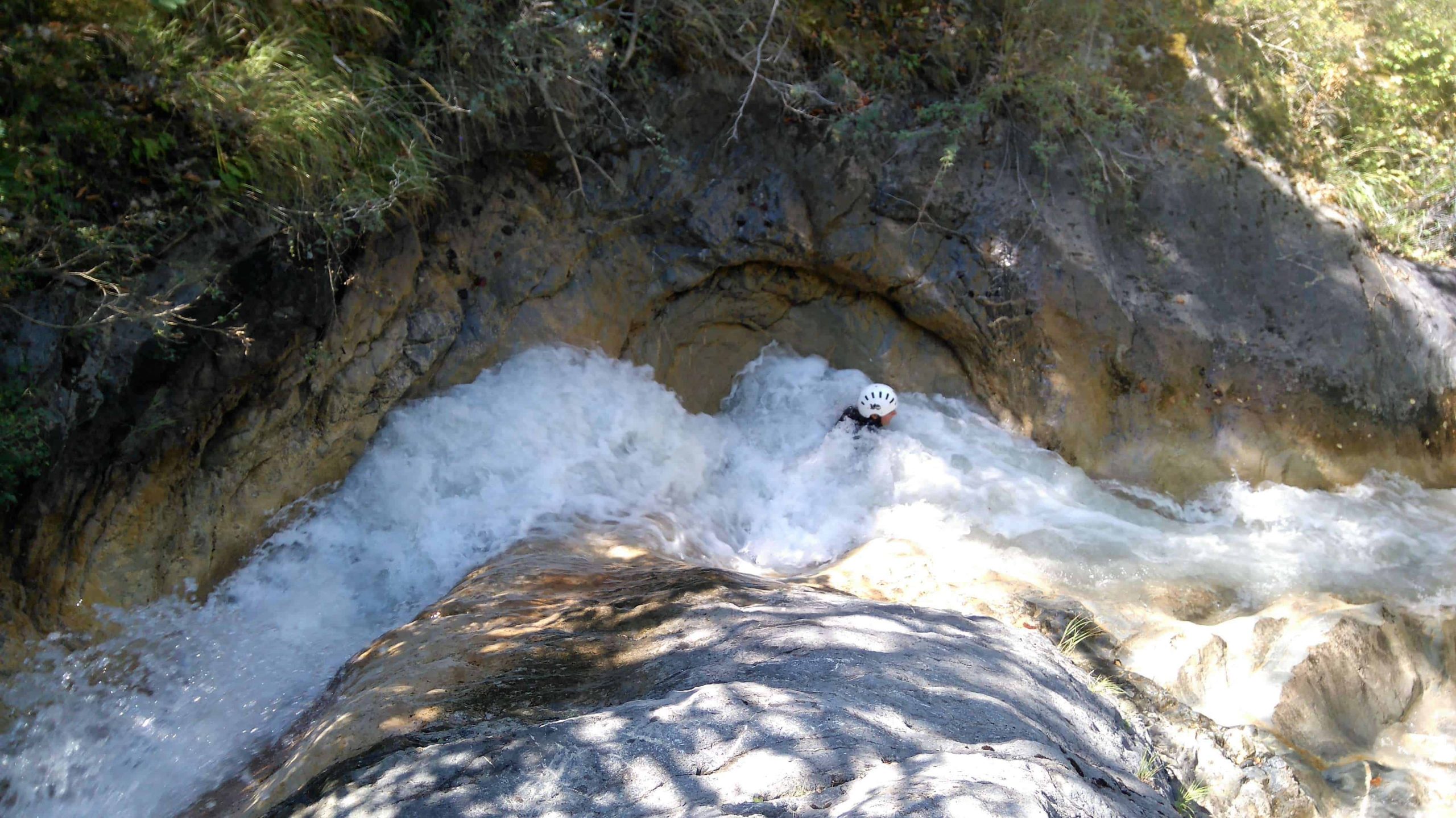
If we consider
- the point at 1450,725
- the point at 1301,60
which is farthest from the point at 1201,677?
the point at 1301,60

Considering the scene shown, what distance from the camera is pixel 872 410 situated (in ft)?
20.5

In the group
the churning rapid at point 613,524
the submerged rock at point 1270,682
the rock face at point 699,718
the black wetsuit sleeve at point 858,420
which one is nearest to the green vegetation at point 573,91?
the churning rapid at point 613,524

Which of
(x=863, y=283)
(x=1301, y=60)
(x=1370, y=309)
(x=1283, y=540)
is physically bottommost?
(x=1283, y=540)

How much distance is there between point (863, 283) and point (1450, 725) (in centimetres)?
419

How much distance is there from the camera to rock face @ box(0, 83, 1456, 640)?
245 inches

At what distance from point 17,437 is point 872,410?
4662mm

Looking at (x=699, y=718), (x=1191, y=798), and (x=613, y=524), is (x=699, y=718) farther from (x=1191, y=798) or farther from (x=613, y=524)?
(x=613, y=524)

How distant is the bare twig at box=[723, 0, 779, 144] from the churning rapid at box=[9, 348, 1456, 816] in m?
1.68

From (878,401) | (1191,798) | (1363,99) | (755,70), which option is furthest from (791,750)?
(1363,99)

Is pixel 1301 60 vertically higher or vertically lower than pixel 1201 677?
higher

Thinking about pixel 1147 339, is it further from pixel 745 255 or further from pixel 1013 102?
pixel 745 255

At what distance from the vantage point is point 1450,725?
4215 mm

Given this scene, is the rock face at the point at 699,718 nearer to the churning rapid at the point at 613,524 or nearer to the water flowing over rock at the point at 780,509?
the water flowing over rock at the point at 780,509

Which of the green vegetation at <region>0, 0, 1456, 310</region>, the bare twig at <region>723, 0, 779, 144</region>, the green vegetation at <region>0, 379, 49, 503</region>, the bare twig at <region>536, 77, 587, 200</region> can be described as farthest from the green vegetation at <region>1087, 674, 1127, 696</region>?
the green vegetation at <region>0, 379, 49, 503</region>
